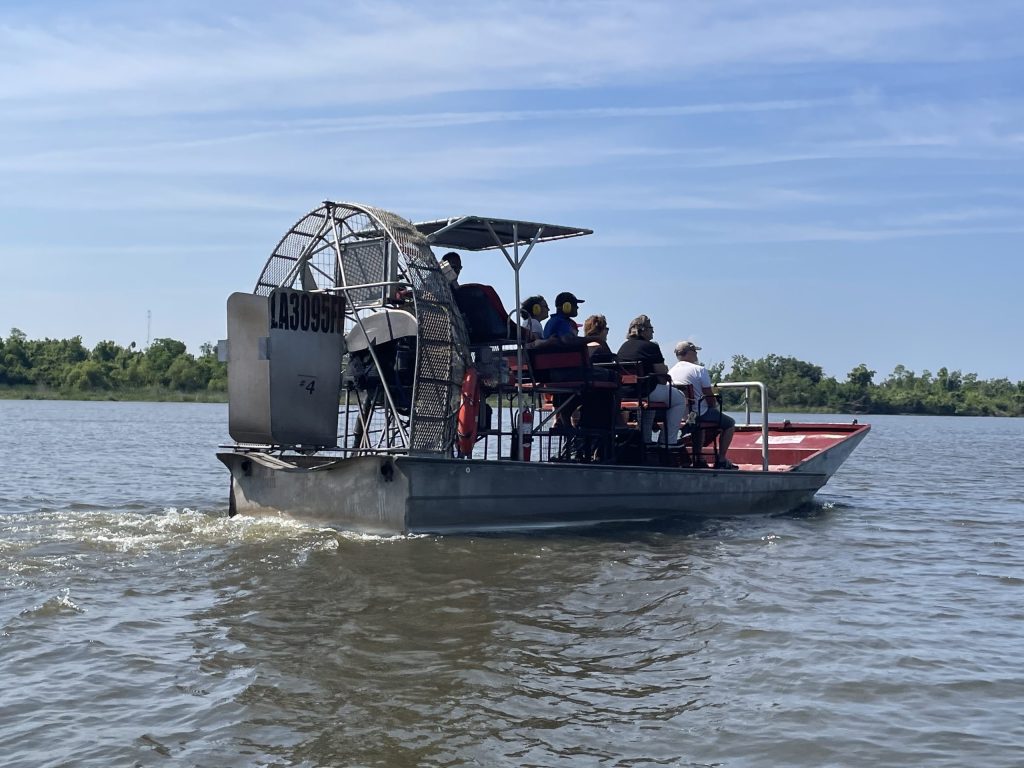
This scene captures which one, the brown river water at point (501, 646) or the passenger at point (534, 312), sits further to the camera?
the passenger at point (534, 312)

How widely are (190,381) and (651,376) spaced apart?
8983 centimetres

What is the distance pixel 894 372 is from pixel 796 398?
2759 centimetres

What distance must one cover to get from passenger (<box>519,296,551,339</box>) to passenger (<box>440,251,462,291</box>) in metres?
0.83

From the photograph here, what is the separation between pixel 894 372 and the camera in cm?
11762

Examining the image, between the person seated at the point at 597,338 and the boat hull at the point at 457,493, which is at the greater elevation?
the person seated at the point at 597,338

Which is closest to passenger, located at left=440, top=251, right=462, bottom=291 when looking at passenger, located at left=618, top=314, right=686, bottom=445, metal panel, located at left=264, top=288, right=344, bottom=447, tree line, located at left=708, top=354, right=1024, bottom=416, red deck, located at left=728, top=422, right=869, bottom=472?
metal panel, located at left=264, top=288, right=344, bottom=447

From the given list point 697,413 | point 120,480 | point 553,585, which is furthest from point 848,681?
point 120,480

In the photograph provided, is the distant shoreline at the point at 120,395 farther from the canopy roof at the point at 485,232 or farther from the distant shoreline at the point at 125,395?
the canopy roof at the point at 485,232

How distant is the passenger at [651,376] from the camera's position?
500 inches

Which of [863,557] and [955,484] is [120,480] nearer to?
[863,557]

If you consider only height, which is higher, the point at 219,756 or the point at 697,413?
the point at 697,413

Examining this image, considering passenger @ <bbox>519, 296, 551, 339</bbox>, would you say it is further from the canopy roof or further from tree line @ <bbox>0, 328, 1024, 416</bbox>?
tree line @ <bbox>0, 328, 1024, 416</bbox>

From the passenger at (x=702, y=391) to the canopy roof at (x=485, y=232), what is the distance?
6.97 ft

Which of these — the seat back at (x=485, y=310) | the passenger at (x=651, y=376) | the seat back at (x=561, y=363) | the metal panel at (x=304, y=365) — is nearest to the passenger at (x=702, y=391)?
the passenger at (x=651, y=376)
